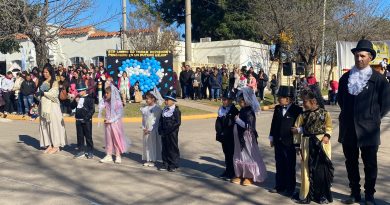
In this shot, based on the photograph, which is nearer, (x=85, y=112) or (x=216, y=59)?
(x=85, y=112)

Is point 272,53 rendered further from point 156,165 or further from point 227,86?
point 156,165

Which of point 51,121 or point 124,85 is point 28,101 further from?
point 51,121

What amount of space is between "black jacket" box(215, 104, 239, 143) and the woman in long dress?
3707mm

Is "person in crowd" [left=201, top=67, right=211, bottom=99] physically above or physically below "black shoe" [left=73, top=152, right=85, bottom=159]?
above

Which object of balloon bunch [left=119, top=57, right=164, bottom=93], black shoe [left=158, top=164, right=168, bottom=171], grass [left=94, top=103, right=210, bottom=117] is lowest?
black shoe [left=158, top=164, right=168, bottom=171]

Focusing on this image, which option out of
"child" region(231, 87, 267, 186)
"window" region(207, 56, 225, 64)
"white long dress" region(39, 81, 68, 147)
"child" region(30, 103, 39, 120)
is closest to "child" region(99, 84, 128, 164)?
"white long dress" region(39, 81, 68, 147)

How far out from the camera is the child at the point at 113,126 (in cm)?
863

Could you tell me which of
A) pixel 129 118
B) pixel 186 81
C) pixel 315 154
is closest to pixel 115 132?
pixel 315 154

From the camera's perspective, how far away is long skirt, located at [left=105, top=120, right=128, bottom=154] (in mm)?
8641

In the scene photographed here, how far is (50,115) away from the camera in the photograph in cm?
922

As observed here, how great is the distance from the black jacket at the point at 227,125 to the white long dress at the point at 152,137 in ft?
4.81

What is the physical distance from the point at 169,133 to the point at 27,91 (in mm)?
9870

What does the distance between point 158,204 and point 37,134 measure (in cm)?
700

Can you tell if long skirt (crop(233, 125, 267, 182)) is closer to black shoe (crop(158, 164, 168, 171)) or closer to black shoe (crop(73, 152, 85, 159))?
black shoe (crop(158, 164, 168, 171))
